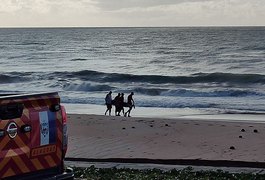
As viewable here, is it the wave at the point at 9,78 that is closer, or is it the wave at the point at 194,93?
the wave at the point at 194,93

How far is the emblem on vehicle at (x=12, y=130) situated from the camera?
4891 mm

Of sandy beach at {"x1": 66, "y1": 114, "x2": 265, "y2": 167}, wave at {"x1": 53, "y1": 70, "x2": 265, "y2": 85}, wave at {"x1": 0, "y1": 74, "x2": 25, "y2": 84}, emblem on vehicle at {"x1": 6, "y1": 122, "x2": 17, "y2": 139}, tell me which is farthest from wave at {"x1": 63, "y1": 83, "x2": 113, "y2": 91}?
emblem on vehicle at {"x1": 6, "y1": 122, "x2": 17, "y2": 139}

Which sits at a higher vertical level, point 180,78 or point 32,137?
point 32,137

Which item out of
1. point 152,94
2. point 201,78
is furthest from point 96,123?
point 201,78

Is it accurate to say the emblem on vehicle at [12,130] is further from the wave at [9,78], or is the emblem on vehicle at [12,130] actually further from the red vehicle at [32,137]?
the wave at [9,78]

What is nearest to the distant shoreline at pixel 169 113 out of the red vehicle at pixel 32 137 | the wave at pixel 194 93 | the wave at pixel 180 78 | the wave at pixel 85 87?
the wave at pixel 194 93

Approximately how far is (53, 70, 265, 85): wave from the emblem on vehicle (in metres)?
37.2

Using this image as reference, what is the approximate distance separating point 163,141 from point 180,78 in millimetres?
31997

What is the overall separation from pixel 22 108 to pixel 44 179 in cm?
70

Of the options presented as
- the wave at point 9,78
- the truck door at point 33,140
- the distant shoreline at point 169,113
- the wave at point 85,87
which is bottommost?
the wave at point 9,78

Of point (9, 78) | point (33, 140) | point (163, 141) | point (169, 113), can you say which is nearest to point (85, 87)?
point (9, 78)

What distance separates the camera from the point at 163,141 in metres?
13.5

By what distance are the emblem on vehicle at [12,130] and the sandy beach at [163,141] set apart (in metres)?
6.23

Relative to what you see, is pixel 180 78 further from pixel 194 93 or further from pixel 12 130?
pixel 12 130
